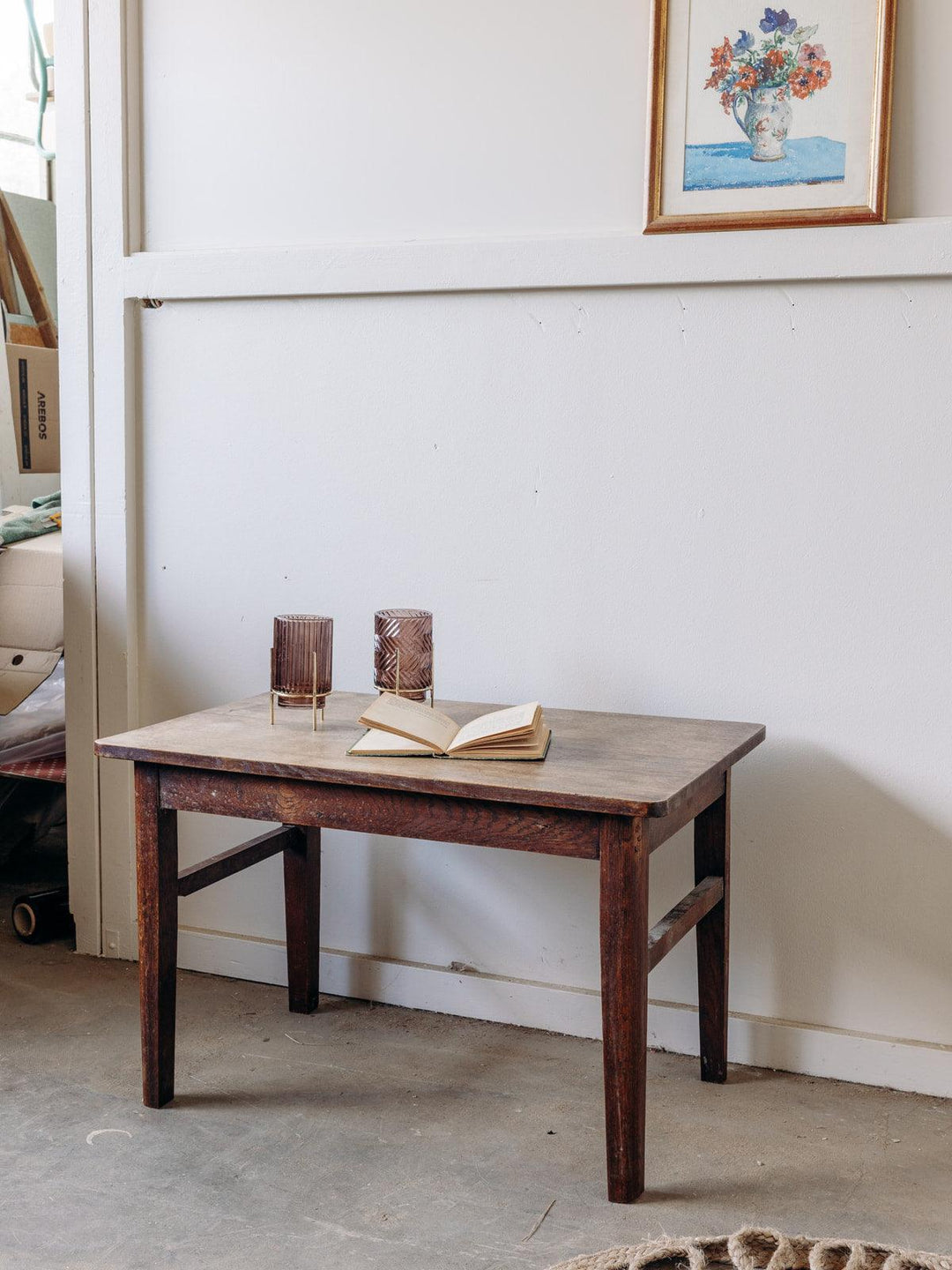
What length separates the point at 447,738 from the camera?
6.48 feet

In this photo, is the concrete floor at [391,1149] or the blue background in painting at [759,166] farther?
the blue background in painting at [759,166]

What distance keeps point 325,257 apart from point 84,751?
1.17 m

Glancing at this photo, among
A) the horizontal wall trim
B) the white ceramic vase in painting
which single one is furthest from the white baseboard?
the white ceramic vase in painting

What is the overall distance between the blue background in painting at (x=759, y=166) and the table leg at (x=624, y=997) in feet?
3.72

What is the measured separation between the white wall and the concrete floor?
17cm

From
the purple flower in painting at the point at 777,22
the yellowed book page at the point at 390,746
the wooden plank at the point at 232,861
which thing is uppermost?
the purple flower in painting at the point at 777,22

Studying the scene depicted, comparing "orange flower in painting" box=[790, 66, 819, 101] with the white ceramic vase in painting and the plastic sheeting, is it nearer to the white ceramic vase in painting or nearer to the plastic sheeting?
the white ceramic vase in painting

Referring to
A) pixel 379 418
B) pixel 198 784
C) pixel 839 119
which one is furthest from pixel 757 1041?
pixel 839 119

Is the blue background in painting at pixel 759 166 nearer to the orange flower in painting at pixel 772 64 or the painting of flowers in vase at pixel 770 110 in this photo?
the painting of flowers in vase at pixel 770 110

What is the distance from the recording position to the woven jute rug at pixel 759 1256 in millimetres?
1670

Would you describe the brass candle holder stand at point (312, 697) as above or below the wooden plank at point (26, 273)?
below

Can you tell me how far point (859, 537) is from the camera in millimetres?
2189

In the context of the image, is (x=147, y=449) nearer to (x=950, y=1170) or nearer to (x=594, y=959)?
(x=594, y=959)

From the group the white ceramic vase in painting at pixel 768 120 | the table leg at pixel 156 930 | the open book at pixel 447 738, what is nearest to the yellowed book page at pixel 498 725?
the open book at pixel 447 738
